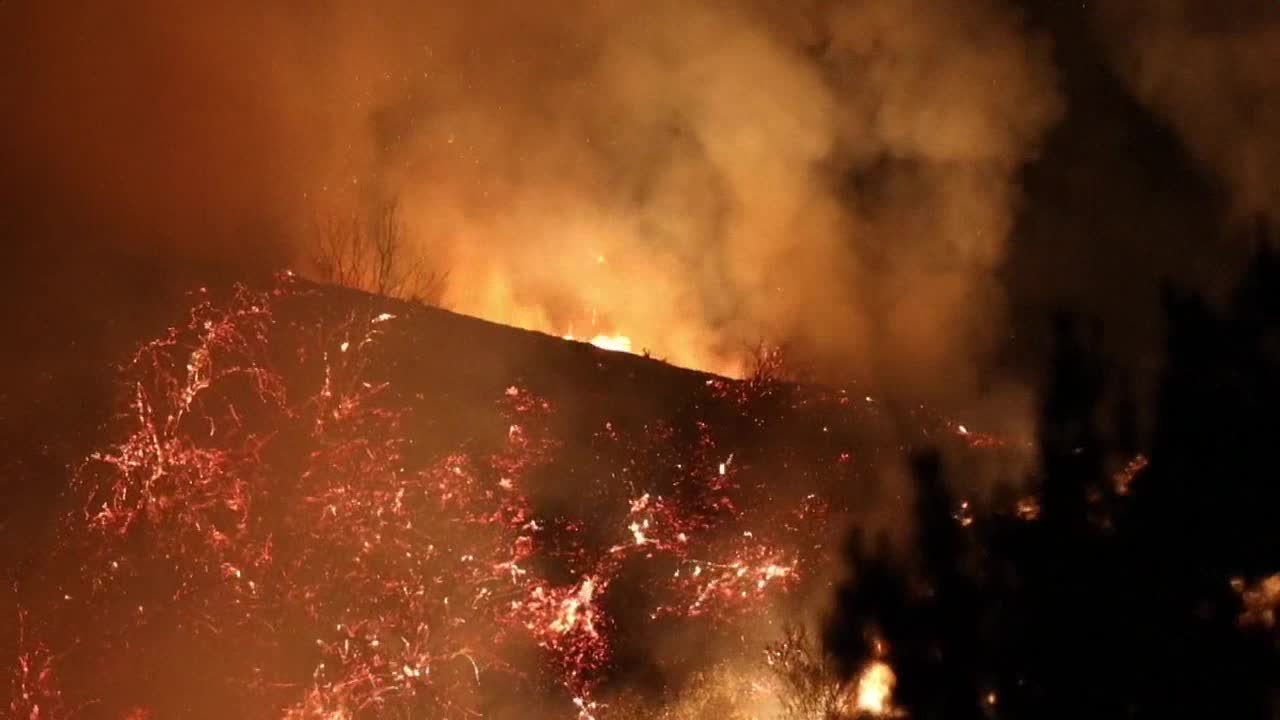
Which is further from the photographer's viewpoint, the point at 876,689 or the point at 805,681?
the point at 805,681

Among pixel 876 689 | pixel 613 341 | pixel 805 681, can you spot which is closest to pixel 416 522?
pixel 805 681

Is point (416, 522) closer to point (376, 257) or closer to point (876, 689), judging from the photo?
point (376, 257)

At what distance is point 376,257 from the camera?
1015cm

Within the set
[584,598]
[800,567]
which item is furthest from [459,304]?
[800,567]

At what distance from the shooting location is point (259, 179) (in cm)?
842

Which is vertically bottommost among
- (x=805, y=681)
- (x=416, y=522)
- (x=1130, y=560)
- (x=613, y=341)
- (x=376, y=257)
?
(x=805, y=681)

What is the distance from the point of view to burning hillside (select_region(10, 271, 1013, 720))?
24.5 ft

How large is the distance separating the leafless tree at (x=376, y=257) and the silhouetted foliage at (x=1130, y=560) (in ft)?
20.1

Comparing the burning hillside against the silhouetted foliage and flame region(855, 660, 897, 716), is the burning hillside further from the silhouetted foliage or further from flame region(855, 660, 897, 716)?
the silhouetted foliage

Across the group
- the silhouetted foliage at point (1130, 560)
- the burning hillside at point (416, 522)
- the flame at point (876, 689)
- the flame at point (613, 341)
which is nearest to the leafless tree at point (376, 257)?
the burning hillside at point (416, 522)

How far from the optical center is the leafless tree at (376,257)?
980 centimetres

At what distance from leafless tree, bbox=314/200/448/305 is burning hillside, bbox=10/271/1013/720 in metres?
0.95

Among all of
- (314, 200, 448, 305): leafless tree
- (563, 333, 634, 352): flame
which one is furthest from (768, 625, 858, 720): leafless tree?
(314, 200, 448, 305): leafless tree

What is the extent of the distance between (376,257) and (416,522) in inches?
124
